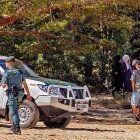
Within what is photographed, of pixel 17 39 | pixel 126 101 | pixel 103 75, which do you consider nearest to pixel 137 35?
pixel 103 75

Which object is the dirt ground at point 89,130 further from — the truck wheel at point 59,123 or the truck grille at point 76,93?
the truck grille at point 76,93

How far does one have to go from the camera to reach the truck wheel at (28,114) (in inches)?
473

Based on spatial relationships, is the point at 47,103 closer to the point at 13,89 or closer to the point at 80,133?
the point at 80,133

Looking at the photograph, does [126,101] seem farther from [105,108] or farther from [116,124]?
[116,124]

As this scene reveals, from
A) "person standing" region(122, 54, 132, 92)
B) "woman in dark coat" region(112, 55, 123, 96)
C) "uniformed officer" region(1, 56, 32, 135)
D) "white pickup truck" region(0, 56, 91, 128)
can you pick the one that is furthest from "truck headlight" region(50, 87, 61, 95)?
"woman in dark coat" region(112, 55, 123, 96)

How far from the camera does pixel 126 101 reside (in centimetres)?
2020

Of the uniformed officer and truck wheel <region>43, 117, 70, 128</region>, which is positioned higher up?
the uniformed officer

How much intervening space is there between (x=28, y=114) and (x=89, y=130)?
1511mm

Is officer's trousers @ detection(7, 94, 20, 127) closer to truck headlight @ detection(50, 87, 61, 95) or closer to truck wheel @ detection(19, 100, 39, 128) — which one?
truck wheel @ detection(19, 100, 39, 128)

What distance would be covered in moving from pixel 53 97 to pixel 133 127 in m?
2.66

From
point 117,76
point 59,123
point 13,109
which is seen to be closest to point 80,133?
point 59,123

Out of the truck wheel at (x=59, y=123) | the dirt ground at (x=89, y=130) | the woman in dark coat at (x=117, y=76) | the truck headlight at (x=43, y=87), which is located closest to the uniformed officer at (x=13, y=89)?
the dirt ground at (x=89, y=130)

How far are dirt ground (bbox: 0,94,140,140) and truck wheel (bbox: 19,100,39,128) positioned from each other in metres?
0.20

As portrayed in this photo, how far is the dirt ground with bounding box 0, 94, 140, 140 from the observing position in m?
10.9
